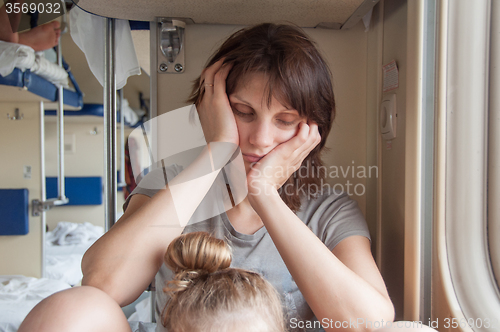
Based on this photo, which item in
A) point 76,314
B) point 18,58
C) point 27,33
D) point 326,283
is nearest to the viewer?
point 76,314

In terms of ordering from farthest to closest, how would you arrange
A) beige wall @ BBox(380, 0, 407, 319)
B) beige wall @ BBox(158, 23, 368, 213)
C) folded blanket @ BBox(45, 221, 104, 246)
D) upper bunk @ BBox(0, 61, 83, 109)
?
folded blanket @ BBox(45, 221, 104, 246) < upper bunk @ BBox(0, 61, 83, 109) < beige wall @ BBox(158, 23, 368, 213) < beige wall @ BBox(380, 0, 407, 319)

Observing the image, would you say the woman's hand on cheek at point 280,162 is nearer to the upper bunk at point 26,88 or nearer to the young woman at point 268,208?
the young woman at point 268,208

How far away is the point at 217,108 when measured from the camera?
904 mm

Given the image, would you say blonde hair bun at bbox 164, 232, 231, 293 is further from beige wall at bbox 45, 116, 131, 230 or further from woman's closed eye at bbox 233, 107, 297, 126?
beige wall at bbox 45, 116, 131, 230

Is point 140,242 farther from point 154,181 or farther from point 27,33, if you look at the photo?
point 27,33

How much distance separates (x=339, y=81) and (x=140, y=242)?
35.0 inches

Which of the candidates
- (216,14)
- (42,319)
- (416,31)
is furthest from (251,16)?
(42,319)

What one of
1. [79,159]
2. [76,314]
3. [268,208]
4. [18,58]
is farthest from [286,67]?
[79,159]

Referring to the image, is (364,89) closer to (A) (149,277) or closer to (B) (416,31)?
(B) (416,31)

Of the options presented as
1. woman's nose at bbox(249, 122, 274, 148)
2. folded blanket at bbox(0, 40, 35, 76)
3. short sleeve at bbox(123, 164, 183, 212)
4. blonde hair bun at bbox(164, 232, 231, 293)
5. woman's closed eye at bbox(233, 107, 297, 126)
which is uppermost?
folded blanket at bbox(0, 40, 35, 76)

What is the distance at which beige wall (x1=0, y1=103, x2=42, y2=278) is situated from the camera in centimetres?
265

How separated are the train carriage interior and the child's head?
37 centimetres

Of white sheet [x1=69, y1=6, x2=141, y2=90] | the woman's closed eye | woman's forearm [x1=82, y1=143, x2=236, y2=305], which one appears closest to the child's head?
woman's forearm [x1=82, y1=143, x2=236, y2=305]

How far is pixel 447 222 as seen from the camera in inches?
28.4
